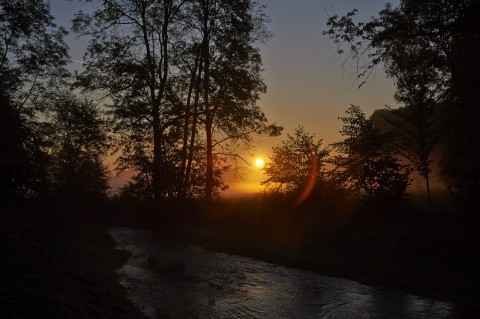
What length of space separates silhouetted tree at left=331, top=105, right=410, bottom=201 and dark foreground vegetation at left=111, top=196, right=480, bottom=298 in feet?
3.16

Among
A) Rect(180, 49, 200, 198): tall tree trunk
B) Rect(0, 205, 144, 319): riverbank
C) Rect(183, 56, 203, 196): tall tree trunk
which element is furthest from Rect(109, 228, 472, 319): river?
Rect(183, 56, 203, 196): tall tree trunk

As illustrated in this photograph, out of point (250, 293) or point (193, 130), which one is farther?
point (193, 130)

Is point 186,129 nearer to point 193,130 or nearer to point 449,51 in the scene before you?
point 193,130

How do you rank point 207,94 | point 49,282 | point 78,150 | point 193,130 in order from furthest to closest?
point 78,150 → point 193,130 → point 207,94 → point 49,282

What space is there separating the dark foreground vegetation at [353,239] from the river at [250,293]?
1160mm

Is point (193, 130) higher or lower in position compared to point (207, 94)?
lower

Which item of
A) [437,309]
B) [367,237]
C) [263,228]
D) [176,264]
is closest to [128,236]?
[263,228]

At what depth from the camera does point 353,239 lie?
63.0 ft

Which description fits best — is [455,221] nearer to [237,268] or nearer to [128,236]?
[237,268]

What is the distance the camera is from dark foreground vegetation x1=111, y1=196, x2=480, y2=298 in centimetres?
1488

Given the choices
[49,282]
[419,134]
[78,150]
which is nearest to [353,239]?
[419,134]

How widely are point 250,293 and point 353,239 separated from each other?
23.4 ft

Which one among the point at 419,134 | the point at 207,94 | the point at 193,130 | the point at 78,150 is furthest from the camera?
the point at 78,150

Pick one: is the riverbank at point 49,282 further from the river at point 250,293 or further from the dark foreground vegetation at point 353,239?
the dark foreground vegetation at point 353,239
